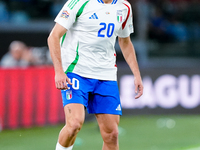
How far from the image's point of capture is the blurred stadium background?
8203mm

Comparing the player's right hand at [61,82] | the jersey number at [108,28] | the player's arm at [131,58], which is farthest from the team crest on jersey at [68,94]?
the player's arm at [131,58]

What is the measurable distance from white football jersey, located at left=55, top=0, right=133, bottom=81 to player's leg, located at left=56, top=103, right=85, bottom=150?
411 mm

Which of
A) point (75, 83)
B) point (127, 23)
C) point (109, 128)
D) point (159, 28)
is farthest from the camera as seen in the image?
point (159, 28)

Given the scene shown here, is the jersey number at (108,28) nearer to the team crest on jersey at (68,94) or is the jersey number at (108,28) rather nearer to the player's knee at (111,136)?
the team crest on jersey at (68,94)

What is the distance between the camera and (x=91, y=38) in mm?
4816

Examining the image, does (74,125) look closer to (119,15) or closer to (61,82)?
(61,82)

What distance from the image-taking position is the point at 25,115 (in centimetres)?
923

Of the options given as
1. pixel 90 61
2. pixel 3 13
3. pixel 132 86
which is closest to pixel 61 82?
pixel 90 61

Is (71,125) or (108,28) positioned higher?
(108,28)

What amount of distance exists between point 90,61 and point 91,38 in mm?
254

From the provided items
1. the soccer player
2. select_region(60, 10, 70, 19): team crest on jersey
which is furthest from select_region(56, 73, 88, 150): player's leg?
select_region(60, 10, 70, 19): team crest on jersey

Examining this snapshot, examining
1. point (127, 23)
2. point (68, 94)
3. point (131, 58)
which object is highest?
point (127, 23)

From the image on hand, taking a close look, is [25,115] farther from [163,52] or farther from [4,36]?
[163,52]

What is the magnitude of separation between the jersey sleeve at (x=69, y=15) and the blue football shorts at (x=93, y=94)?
580 mm
